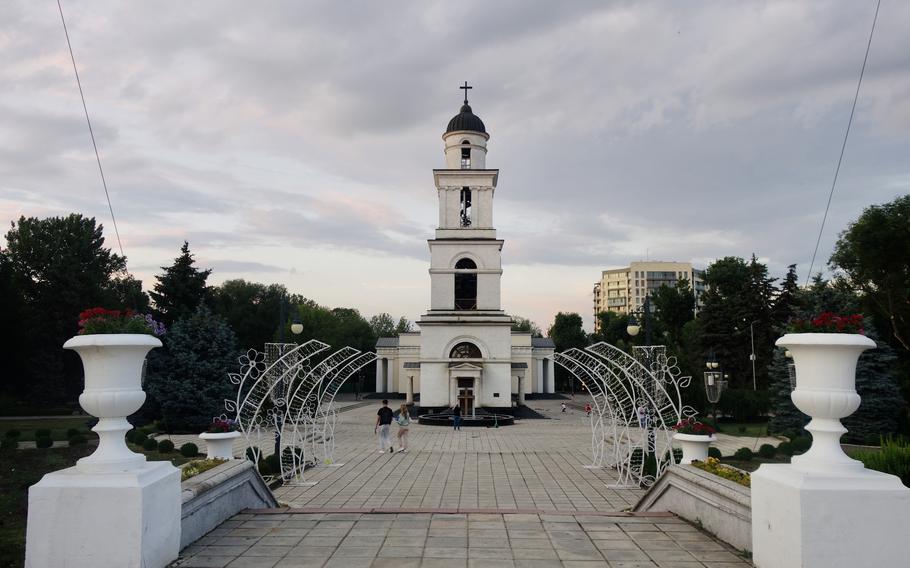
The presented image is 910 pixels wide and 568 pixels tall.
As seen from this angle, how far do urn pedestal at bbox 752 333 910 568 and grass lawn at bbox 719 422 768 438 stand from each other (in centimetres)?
2603

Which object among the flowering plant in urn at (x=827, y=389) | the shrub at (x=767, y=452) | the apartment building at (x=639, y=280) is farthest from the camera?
the apartment building at (x=639, y=280)

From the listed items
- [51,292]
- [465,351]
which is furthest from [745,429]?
[51,292]

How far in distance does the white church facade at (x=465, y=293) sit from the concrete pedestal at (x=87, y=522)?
34.5 metres

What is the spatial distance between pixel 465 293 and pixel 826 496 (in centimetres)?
3762

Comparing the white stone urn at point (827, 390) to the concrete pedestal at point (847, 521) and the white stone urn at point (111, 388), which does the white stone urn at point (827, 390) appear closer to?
the concrete pedestal at point (847, 521)

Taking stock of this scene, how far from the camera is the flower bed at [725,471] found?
25.3 ft

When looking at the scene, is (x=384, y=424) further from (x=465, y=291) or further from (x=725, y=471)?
(x=465, y=291)

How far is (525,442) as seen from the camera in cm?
2572

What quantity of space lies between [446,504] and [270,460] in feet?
17.7

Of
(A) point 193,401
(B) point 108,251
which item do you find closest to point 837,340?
(A) point 193,401

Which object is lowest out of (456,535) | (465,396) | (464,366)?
(465,396)

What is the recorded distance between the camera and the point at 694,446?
970cm

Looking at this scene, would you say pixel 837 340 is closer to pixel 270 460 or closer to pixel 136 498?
pixel 136 498

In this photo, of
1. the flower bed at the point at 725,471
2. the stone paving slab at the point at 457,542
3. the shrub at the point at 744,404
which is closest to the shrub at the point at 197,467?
the stone paving slab at the point at 457,542
